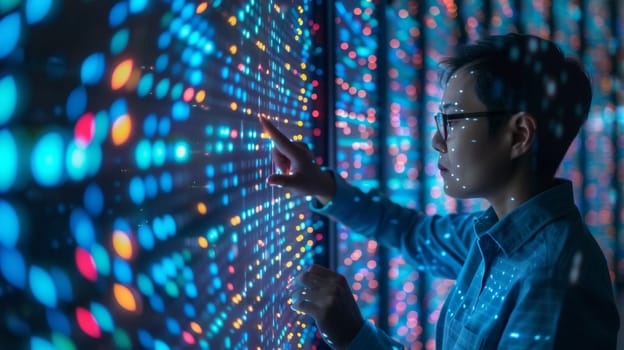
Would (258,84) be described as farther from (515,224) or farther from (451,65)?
(515,224)

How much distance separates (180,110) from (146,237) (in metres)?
0.15

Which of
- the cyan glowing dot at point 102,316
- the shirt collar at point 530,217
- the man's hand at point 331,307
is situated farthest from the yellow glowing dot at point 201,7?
the shirt collar at point 530,217

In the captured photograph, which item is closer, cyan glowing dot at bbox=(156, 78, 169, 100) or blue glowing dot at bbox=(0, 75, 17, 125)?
blue glowing dot at bbox=(0, 75, 17, 125)

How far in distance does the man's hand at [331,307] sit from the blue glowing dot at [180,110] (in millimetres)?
484

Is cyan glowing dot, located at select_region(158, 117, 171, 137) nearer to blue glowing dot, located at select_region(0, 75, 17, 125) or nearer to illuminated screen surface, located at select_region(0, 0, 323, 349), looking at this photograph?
illuminated screen surface, located at select_region(0, 0, 323, 349)

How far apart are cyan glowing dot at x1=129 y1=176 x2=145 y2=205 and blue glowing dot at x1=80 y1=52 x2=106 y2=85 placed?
10cm

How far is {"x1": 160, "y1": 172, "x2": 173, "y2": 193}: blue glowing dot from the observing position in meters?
0.48

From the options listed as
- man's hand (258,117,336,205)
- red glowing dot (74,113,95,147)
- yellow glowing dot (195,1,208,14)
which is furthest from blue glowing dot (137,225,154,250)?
man's hand (258,117,336,205)

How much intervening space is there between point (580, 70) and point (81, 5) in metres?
0.93

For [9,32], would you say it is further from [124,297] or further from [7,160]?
[124,297]

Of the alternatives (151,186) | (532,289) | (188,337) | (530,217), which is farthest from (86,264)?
(530,217)

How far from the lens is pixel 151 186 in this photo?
0.45 meters

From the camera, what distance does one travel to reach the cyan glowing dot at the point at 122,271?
1.27 feet

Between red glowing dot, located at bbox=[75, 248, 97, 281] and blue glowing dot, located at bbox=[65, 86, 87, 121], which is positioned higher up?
blue glowing dot, located at bbox=[65, 86, 87, 121]
